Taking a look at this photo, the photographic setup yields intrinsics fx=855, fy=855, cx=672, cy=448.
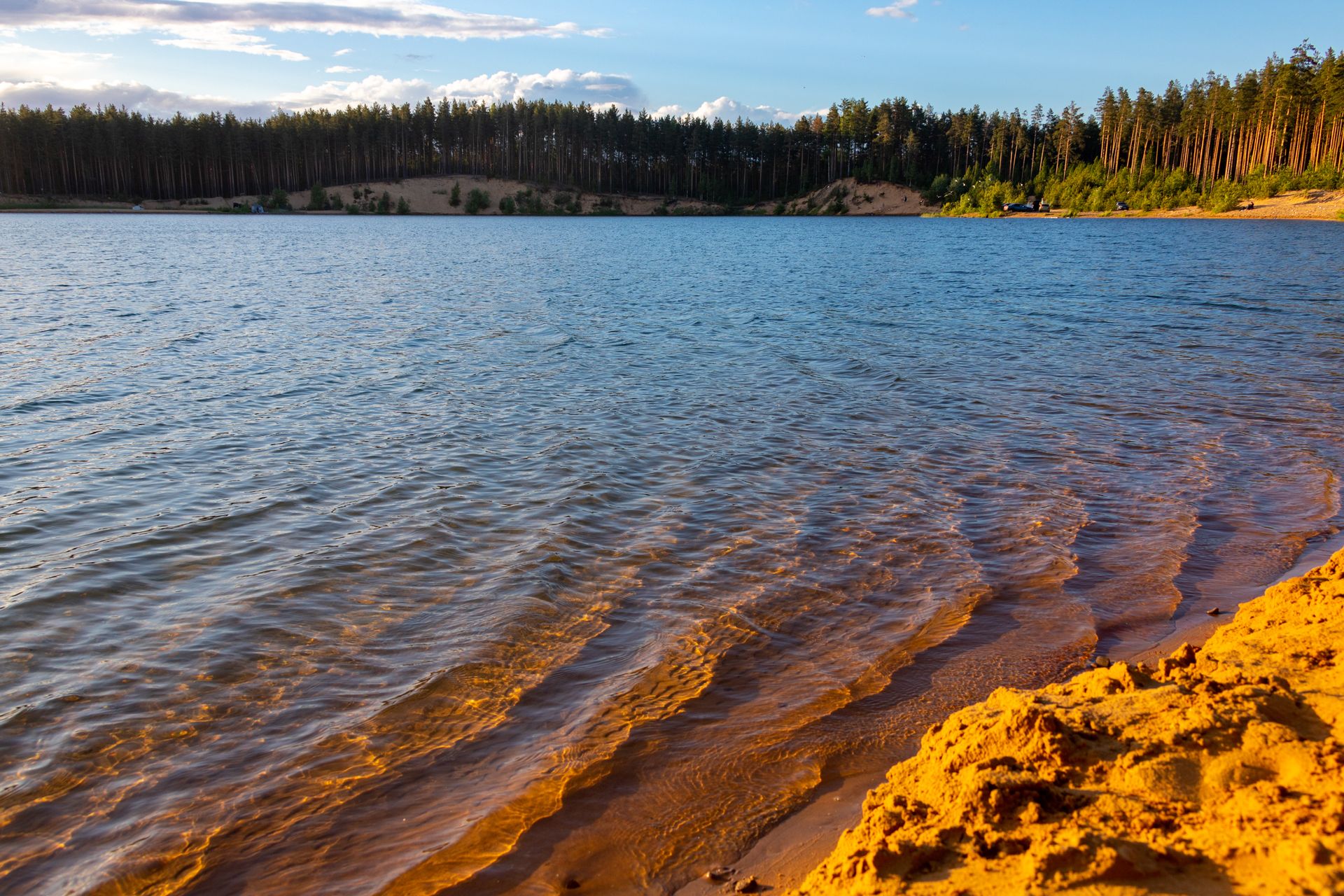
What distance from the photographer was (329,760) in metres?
5.33

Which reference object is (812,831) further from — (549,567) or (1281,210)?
(1281,210)

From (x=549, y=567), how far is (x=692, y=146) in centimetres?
16562

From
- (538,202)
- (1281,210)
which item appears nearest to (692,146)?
(538,202)

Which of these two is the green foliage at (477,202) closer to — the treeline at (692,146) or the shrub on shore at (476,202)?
the shrub on shore at (476,202)

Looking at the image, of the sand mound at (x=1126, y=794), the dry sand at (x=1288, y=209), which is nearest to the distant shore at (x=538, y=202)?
the dry sand at (x=1288, y=209)

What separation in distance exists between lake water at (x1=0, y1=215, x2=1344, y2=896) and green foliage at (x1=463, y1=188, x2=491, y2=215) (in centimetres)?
12544

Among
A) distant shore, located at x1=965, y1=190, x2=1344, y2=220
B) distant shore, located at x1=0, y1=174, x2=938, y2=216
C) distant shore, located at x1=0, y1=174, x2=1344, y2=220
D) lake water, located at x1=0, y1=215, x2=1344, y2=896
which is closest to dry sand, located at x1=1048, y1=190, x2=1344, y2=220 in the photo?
distant shore, located at x1=965, y1=190, x2=1344, y2=220

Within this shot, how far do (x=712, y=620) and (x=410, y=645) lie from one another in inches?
97.1

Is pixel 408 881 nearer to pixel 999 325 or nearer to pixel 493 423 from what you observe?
pixel 493 423

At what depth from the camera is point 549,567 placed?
8.34 meters

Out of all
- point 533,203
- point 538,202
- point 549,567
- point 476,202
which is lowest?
point 549,567

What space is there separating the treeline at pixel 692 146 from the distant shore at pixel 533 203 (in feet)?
13.7

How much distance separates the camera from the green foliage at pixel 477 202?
141238mm

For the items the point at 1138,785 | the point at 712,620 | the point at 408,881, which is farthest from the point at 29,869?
the point at 1138,785
